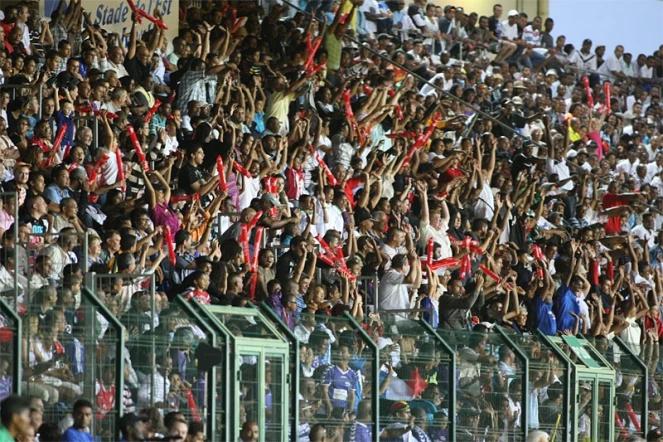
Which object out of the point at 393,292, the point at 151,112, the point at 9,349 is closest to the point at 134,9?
the point at 151,112

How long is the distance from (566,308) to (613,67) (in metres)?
14.1

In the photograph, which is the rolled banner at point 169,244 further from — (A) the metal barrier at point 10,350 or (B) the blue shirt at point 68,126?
(A) the metal barrier at point 10,350

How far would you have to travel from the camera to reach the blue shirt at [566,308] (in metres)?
19.0

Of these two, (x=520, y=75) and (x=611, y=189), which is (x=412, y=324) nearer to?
(x=611, y=189)

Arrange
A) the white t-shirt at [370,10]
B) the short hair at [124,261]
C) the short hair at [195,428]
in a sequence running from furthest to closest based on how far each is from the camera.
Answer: the white t-shirt at [370,10]
the short hair at [124,261]
the short hair at [195,428]

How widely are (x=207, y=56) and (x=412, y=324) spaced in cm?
778

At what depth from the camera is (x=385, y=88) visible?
22.8 meters

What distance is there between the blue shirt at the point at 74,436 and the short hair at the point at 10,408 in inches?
24.5

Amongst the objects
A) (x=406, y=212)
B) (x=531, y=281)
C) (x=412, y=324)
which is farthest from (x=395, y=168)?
(x=412, y=324)

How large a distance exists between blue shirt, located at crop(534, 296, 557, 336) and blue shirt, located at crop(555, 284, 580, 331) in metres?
0.13

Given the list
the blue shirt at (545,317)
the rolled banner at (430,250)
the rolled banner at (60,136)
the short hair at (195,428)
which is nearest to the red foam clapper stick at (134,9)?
the rolled banner at (60,136)

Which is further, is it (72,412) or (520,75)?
(520,75)

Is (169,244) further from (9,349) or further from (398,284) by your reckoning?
(9,349)

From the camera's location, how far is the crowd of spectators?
12367 mm
